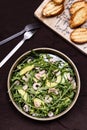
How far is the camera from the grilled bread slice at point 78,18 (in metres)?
1.41

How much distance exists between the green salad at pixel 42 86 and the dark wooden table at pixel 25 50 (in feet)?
0.11

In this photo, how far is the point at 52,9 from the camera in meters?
1.44

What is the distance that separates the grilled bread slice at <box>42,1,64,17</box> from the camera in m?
1.43

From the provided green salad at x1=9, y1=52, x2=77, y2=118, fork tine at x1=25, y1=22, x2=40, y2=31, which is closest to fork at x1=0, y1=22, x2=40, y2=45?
fork tine at x1=25, y1=22, x2=40, y2=31

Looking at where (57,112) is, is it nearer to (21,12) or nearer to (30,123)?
(30,123)

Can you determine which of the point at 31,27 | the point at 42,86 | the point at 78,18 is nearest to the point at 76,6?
the point at 78,18

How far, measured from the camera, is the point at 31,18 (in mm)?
1461

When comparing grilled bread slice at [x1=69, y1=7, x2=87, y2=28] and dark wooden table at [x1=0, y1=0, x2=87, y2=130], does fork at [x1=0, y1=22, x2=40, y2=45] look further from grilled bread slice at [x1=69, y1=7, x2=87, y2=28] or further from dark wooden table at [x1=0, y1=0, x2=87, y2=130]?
grilled bread slice at [x1=69, y1=7, x2=87, y2=28]

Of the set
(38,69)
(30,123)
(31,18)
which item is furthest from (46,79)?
(31,18)

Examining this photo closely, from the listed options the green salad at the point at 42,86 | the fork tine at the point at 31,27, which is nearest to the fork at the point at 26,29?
the fork tine at the point at 31,27

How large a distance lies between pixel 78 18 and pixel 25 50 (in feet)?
0.72

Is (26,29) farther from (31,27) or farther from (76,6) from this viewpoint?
(76,6)

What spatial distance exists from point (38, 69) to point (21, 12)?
245 mm

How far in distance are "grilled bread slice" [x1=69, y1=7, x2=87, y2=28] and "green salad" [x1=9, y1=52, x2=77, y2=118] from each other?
0.46 ft
